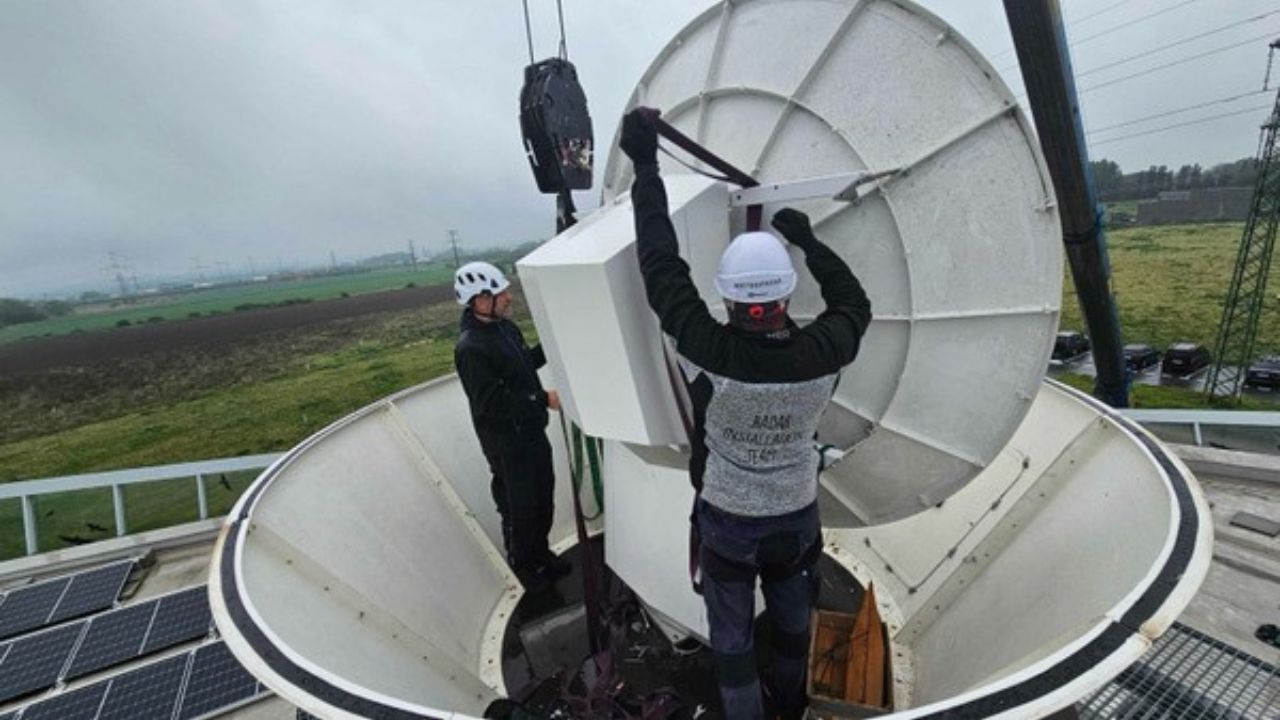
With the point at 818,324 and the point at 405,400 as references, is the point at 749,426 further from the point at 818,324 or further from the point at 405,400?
the point at 405,400

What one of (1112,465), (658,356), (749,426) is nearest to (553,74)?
(658,356)

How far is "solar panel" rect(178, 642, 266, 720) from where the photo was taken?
4.88 metres

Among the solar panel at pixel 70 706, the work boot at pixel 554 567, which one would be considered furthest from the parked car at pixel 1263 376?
the solar panel at pixel 70 706

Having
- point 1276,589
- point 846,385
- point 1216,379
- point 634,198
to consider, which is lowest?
point 1216,379

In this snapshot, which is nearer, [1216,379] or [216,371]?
[1216,379]

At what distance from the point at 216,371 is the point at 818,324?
45912mm

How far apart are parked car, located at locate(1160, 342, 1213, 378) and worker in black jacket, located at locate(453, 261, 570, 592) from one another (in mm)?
27454

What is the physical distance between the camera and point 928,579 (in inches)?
212

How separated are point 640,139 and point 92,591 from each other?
7.65 metres

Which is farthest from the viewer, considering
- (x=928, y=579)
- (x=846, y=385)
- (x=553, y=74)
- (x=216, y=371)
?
(x=216, y=371)

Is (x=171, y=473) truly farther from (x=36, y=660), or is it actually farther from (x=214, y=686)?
(x=214, y=686)

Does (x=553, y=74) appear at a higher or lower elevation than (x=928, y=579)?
higher

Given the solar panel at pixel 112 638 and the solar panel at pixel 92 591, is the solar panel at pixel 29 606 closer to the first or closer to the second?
the solar panel at pixel 92 591

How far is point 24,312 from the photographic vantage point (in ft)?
318
